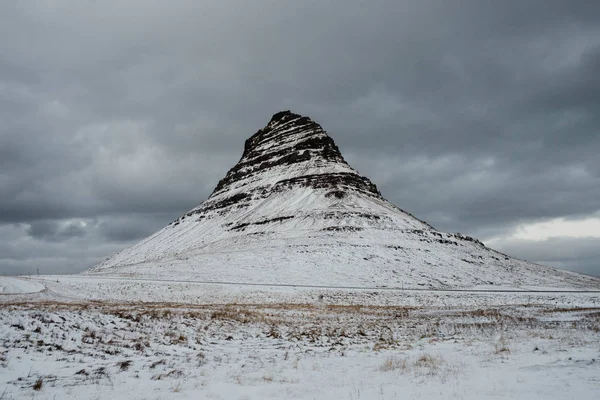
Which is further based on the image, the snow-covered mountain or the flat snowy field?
the snow-covered mountain

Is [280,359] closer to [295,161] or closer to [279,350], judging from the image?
[279,350]

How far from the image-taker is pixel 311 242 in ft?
291

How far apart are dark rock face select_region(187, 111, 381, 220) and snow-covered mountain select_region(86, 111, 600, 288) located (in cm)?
63

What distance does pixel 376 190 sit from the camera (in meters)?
148

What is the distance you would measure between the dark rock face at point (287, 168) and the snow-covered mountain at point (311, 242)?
24.9 inches

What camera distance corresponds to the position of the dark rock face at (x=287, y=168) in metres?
139

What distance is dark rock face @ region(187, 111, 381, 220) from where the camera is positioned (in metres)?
139

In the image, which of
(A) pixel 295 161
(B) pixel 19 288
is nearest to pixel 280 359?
(B) pixel 19 288

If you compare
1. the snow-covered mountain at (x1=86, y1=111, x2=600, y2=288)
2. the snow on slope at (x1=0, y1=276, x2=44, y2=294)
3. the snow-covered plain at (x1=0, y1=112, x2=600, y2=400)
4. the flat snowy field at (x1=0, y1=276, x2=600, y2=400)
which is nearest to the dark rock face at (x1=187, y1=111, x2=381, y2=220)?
the snow-covered mountain at (x1=86, y1=111, x2=600, y2=288)

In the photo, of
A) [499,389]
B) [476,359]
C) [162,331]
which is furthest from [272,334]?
[499,389]

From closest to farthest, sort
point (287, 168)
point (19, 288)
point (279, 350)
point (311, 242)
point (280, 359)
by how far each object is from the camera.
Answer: point (280, 359), point (279, 350), point (19, 288), point (311, 242), point (287, 168)

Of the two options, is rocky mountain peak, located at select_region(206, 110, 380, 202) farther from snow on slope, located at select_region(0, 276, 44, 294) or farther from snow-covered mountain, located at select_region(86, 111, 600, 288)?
snow on slope, located at select_region(0, 276, 44, 294)

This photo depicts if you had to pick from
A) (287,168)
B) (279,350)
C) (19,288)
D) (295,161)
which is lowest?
(279,350)

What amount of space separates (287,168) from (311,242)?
74907 millimetres
